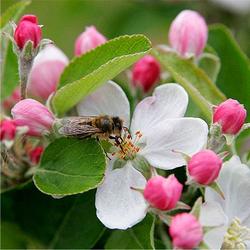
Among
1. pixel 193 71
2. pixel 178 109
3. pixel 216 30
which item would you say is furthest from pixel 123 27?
pixel 178 109

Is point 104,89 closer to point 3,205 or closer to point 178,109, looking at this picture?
point 178,109

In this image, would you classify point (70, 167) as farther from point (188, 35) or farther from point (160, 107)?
point (188, 35)

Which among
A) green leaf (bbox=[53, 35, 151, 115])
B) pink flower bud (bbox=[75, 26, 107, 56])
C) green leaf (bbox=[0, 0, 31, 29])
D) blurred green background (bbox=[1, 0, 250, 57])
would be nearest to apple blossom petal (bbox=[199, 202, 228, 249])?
green leaf (bbox=[53, 35, 151, 115])

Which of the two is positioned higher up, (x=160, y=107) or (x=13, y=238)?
(x=160, y=107)

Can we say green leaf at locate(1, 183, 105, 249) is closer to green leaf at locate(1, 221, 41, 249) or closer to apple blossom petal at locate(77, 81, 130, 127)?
green leaf at locate(1, 221, 41, 249)

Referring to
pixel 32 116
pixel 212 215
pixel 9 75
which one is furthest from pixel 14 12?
pixel 212 215

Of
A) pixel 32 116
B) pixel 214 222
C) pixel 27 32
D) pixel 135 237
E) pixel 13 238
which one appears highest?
pixel 27 32

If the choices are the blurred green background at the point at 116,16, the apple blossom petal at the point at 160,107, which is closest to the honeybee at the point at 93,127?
the apple blossom petal at the point at 160,107
